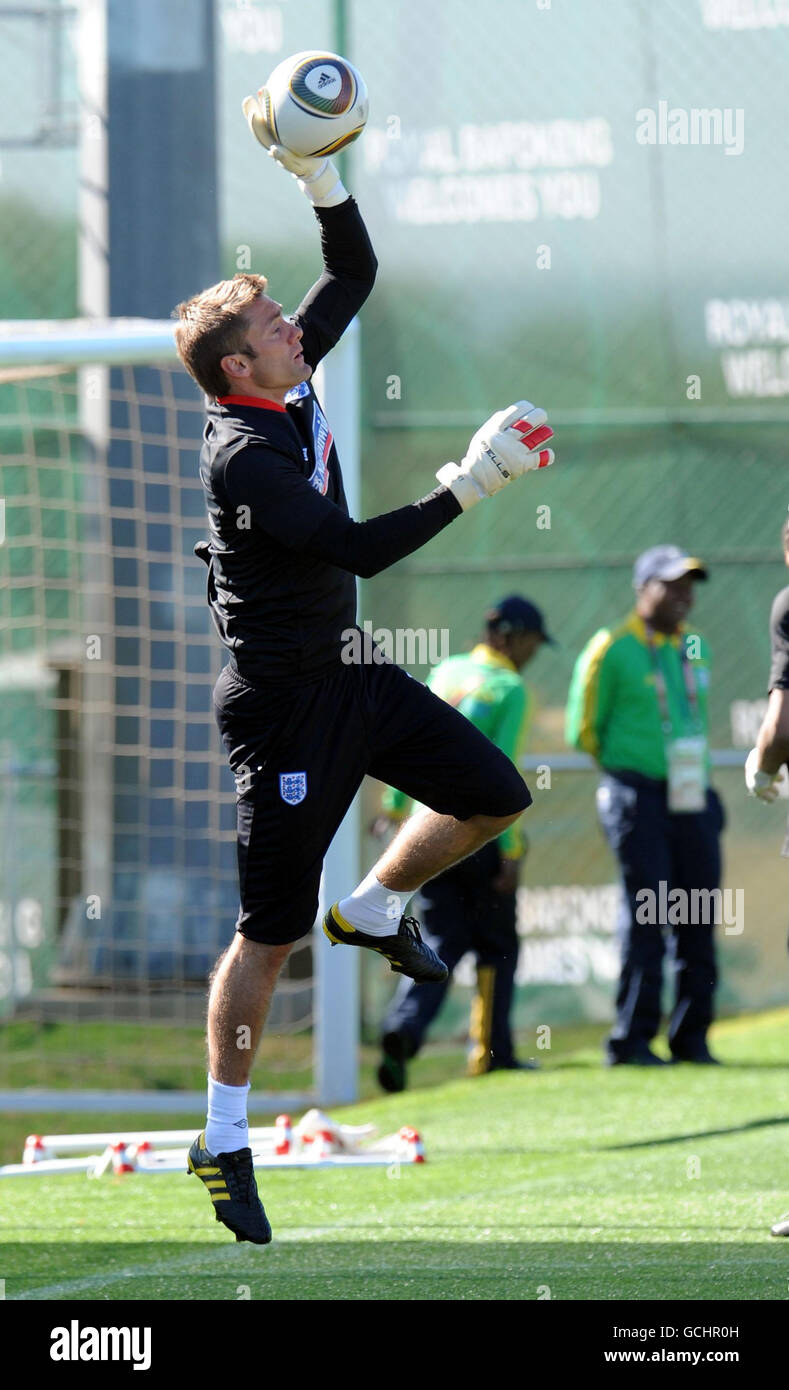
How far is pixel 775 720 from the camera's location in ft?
17.9

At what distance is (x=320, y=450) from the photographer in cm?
503

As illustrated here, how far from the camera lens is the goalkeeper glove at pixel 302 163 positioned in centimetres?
512

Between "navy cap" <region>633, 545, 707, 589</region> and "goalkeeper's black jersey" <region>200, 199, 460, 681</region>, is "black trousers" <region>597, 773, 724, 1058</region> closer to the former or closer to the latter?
"navy cap" <region>633, 545, 707, 589</region>

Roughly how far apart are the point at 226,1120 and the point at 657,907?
4575mm

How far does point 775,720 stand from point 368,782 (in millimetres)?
5988

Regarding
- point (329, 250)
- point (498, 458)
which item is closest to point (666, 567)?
point (329, 250)

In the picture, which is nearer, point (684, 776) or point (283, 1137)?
point (283, 1137)

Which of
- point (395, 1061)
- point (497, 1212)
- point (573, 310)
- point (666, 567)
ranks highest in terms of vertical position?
point (573, 310)

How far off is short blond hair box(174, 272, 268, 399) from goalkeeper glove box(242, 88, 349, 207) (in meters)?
0.40

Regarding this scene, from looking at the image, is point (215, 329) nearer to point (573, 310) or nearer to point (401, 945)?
point (401, 945)

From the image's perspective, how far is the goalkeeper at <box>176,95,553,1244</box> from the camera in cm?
473

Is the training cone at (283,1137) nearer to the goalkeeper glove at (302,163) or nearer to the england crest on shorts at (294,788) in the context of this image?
the england crest on shorts at (294,788)
